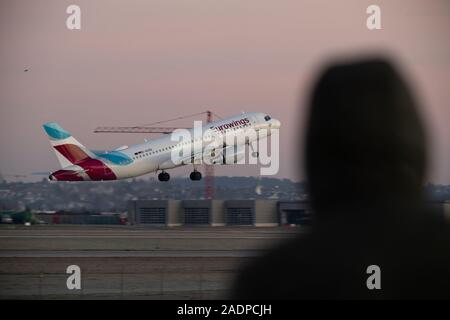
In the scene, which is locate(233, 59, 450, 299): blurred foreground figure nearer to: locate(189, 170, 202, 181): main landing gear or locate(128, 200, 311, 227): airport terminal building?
locate(189, 170, 202, 181): main landing gear

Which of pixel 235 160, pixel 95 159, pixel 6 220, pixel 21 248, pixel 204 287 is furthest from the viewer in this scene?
pixel 6 220

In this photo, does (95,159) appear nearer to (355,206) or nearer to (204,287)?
(204,287)

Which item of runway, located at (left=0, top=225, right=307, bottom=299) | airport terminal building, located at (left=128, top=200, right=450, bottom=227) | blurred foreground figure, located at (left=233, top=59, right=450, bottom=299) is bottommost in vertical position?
airport terminal building, located at (left=128, top=200, right=450, bottom=227)

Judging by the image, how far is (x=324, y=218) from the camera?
161 inches

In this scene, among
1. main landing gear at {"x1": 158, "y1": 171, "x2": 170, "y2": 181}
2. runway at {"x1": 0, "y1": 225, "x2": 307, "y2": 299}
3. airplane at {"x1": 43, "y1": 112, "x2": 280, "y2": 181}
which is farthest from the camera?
main landing gear at {"x1": 158, "y1": 171, "x2": 170, "y2": 181}

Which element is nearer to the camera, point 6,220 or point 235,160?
point 235,160

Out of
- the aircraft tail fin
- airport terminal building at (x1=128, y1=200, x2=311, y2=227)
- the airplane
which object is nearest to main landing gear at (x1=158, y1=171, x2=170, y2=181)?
the airplane

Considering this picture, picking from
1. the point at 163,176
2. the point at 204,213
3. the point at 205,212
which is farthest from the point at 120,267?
the point at 204,213

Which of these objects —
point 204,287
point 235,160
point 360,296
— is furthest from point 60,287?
point 235,160

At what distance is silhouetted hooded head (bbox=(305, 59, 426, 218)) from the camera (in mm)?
4105

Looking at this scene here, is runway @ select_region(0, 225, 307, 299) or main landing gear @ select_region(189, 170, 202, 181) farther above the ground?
main landing gear @ select_region(189, 170, 202, 181)

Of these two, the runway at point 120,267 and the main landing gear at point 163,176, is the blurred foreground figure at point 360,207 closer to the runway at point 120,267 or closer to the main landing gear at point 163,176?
the runway at point 120,267

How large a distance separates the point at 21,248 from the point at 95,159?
26296mm

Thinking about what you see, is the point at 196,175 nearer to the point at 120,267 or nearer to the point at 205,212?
the point at 205,212
